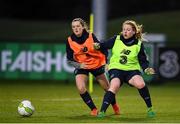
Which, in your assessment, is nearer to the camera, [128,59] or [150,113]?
[128,59]

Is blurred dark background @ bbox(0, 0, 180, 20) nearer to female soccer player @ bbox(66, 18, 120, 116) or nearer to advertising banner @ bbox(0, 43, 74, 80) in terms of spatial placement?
advertising banner @ bbox(0, 43, 74, 80)

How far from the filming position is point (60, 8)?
54.6 metres

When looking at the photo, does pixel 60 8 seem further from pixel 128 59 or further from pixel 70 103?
pixel 128 59

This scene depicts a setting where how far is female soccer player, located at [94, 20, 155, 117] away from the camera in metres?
13.6

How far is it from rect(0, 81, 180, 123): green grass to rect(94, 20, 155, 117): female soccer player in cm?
62

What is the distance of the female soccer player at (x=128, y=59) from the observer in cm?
1355

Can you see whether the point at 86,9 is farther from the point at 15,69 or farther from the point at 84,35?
the point at 84,35

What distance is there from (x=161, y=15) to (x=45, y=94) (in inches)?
754

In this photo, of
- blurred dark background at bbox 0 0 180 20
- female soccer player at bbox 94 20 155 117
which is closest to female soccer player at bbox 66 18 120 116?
female soccer player at bbox 94 20 155 117

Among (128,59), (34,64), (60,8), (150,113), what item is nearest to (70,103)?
(150,113)

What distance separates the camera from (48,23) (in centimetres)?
5247

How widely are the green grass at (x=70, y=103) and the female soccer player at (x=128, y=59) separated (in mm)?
624

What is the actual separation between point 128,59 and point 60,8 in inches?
1622

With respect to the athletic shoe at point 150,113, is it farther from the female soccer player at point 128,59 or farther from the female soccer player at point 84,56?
the female soccer player at point 84,56
